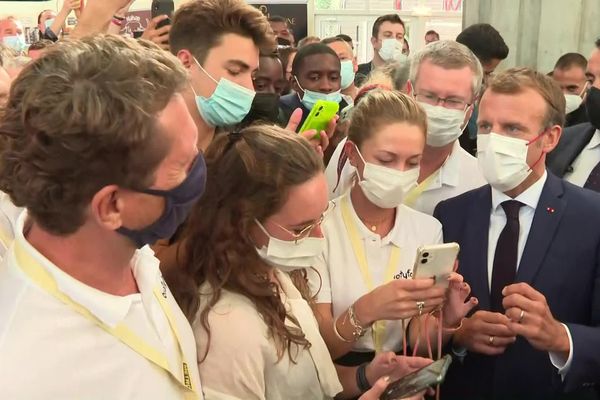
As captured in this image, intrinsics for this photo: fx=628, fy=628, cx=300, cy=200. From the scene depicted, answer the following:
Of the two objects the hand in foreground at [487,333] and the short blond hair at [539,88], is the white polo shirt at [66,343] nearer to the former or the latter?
the hand in foreground at [487,333]

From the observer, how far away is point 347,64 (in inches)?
211

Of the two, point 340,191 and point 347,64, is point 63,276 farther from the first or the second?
point 347,64

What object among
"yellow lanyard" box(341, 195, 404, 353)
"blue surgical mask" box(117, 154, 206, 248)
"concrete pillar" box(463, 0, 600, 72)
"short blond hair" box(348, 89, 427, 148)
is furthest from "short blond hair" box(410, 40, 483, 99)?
"concrete pillar" box(463, 0, 600, 72)

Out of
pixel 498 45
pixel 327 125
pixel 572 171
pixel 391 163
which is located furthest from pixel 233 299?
pixel 498 45

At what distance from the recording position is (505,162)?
7.36ft

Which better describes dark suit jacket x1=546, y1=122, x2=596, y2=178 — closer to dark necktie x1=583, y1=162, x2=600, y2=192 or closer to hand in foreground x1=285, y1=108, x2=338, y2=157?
dark necktie x1=583, y1=162, x2=600, y2=192

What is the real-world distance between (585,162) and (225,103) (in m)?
1.75

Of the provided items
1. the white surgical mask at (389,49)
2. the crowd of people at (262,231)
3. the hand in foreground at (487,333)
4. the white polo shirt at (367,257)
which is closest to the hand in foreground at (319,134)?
the crowd of people at (262,231)

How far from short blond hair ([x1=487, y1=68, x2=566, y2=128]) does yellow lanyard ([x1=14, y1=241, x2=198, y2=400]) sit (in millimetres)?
1522

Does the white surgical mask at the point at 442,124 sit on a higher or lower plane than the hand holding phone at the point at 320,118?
lower

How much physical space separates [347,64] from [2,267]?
4.43 metres

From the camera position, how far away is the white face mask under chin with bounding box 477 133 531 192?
223 centimetres

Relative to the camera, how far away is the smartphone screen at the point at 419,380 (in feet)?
5.37

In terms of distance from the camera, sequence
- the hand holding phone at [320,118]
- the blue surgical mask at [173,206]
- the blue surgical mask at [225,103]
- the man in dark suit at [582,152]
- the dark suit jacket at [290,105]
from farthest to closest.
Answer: the dark suit jacket at [290,105] < the man in dark suit at [582,152] < the blue surgical mask at [225,103] < the hand holding phone at [320,118] < the blue surgical mask at [173,206]
